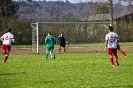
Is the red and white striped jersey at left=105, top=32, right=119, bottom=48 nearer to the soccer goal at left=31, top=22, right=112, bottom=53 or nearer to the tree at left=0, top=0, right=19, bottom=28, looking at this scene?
the soccer goal at left=31, top=22, right=112, bottom=53

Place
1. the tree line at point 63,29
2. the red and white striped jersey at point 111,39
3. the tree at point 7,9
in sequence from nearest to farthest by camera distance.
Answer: the red and white striped jersey at point 111,39, the tree line at point 63,29, the tree at point 7,9

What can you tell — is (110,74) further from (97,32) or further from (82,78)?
(97,32)

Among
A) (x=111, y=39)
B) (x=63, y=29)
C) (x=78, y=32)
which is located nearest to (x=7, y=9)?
(x=63, y=29)

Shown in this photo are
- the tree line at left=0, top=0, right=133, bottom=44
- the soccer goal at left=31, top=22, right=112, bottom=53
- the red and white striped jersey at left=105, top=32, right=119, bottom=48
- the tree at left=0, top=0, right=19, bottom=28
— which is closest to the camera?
the red and white striped jersey at left=105, top=32, right=119, bottom=48

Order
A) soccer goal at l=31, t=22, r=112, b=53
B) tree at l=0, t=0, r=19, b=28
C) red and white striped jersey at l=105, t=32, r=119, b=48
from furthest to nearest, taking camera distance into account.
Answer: tree at l=0, t=0, r=19, b=28
soccer goal at l=31, t=22, r=112, b=53
red and white striped jersey at l=105, t=32, r=119, b=48

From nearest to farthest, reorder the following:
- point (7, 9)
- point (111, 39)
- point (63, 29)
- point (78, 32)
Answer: point (111, 39) → point (78, 32) → point (63, 29) → point (7, 9)

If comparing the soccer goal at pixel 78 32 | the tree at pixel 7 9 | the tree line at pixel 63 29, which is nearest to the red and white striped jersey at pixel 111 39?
the soccer goal at pixel 78 32

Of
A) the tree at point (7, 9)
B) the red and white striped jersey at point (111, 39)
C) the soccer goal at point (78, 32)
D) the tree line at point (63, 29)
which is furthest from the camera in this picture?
the tree at point (7, 9)

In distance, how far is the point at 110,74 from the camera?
1420cm

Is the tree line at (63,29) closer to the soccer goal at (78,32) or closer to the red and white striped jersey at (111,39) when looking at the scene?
the soccer goal at (78,32)

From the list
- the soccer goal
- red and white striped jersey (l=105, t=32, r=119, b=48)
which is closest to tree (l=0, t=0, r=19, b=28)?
the soccer goal

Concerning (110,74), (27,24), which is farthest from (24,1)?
(110,74)

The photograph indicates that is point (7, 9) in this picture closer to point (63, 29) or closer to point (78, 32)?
point (63, 29)

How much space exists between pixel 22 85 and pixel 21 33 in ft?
134
